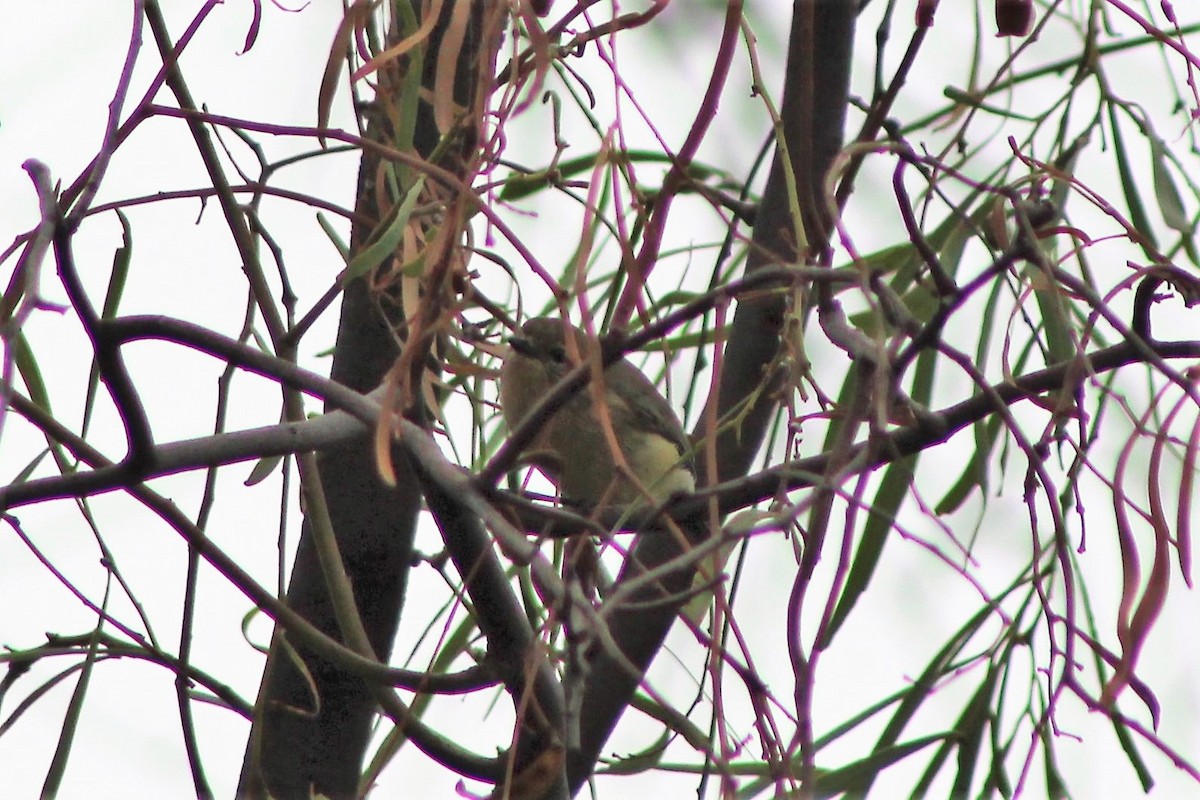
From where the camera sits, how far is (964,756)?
197 centimetres

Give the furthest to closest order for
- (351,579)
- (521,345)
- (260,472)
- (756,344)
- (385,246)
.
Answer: (521,345) → (756,344) → (351,579) → (260,472) → (385,246)

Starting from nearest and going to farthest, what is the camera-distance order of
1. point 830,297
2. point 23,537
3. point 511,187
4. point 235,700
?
point 830,297, point 23,537, point 235,700, point 511,187

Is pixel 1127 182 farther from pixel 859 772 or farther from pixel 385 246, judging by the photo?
pixel 385 246

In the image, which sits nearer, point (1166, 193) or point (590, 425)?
point (1166, 193)

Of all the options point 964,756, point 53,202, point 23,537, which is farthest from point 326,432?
point 964,756

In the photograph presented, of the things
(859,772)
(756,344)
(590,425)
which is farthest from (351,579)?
(590,425)

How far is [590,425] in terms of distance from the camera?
288cm

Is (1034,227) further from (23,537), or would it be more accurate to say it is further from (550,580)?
(23,537)

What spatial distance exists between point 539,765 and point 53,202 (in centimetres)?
56

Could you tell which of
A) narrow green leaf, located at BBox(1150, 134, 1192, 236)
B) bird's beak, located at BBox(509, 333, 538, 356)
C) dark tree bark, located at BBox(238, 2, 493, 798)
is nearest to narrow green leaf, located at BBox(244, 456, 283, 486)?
dark tree bark, located at BBox(238, 2, 493, 798)

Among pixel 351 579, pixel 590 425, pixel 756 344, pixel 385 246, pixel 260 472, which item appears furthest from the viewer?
pixel 590 425

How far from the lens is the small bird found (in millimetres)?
A: 2844

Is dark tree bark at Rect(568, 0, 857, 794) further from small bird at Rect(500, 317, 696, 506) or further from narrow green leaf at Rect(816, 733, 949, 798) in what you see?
small bird at Rect(500, 317, 696, 506)

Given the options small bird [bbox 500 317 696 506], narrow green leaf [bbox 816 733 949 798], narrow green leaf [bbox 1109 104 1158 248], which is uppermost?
small bird [bbox 500 317 696 506]
